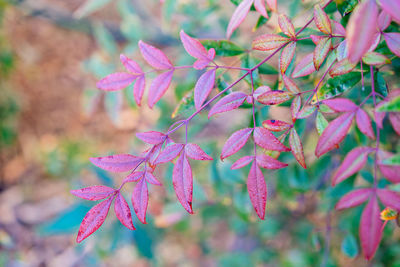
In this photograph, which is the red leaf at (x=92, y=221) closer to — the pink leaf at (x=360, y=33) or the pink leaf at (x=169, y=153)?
the pink leaf at (x=169, y=153)

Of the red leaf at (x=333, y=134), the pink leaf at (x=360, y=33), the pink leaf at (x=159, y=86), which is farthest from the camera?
the pink leaf at (x=159, y=86)

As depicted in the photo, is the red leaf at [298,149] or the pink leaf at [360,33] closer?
the pink leaf at [360,33]

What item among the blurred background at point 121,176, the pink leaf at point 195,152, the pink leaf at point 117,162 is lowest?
the blurred background at point 121,176

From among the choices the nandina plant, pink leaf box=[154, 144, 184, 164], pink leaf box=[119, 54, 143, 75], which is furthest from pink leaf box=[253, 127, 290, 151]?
pink leaf box=[119, 54, 143, 75]

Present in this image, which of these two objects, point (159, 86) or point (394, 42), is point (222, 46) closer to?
point (159, 86)

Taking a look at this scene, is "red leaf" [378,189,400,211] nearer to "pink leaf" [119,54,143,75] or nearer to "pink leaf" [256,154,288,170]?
"pink leaf" [256,154,288,170]

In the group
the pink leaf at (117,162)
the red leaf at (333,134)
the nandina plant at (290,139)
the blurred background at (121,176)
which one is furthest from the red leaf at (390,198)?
→ the pink leaf at (117,162)

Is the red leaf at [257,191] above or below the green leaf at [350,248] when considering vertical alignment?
above
